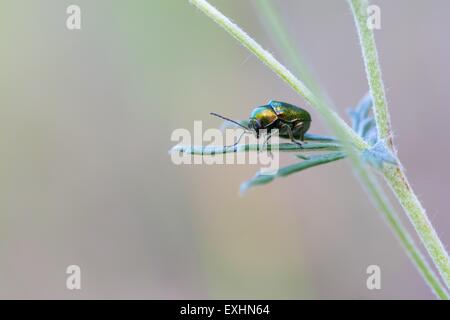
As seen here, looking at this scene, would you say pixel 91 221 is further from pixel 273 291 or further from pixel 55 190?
pixel 273 291

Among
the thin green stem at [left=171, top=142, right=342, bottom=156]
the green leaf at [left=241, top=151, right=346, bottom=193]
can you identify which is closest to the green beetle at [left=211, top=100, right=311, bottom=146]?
the thin green stem at [left=171, top=142, right=342, bottom=156]

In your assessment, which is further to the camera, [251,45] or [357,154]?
[251,45]

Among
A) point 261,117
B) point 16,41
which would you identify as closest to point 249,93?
point 16,41

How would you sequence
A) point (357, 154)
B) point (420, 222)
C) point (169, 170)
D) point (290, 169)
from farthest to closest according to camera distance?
point (169, 170) → point (420, 222) → point (290, 169) → point (357, 154)

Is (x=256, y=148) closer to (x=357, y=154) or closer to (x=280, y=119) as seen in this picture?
(x=357, y=154)

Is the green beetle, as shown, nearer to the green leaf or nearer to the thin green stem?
the thin green stem

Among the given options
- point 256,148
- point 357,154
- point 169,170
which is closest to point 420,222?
point 357,154
